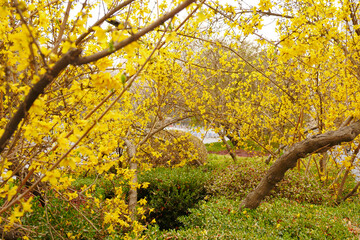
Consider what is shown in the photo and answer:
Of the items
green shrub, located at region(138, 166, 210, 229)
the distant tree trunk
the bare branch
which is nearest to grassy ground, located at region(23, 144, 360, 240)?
green shrub, located at region(138, 166, 210, 229)

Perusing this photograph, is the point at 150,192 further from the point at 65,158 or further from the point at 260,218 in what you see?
the point at 65,158

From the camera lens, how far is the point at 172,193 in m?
5.90

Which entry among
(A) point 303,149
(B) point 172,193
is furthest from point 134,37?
(B) point 172,193

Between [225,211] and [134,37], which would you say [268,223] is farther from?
[134,37]

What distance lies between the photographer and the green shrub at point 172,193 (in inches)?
227

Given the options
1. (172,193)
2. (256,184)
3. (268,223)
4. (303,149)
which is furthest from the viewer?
(172,193)

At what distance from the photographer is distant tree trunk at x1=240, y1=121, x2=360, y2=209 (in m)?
3.58

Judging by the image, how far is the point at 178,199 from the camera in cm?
584

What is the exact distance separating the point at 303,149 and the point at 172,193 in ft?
10.1

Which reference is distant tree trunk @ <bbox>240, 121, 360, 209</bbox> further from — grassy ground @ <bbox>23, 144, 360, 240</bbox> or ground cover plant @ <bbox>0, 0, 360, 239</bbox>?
grassy ground @ <bbox>23, 144, 360, 240</bbox>

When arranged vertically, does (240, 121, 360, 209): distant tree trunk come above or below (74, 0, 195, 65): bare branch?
below

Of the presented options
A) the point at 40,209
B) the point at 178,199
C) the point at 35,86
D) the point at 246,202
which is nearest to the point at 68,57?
the point at 35,86

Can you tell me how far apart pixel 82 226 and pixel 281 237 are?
2.68 meters

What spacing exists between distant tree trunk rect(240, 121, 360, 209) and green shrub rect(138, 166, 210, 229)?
1721 mm
